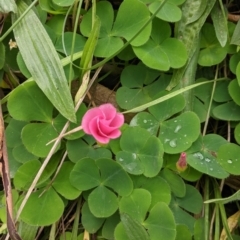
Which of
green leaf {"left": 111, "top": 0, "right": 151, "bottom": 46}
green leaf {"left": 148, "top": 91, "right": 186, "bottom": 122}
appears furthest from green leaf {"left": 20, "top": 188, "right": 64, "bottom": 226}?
green leaf {"left": 111, "top": 0, "right": 151, "bottom": 46}

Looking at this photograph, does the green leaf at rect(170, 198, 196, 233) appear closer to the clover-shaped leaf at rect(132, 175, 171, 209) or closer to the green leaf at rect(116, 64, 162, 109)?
the clover-shaped leaf at rect(132, 175, 171, 209)

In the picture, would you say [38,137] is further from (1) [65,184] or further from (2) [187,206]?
(2) [187,206]

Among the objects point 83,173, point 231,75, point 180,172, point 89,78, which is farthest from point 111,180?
point 231,75

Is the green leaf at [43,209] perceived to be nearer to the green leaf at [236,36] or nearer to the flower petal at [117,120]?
the flower petal at [117,120]

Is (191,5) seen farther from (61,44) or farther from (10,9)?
(10,9)

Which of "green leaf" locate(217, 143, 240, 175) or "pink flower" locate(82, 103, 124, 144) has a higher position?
"pink flower" locate(82, 103, 124, 144)

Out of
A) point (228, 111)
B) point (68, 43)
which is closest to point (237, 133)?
point (228, 111)
